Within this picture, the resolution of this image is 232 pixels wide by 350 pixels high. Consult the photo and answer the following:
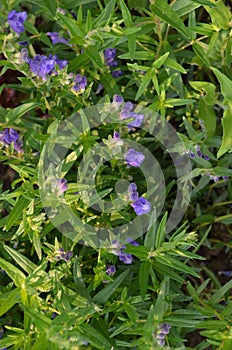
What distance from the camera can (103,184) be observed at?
2.58 meters

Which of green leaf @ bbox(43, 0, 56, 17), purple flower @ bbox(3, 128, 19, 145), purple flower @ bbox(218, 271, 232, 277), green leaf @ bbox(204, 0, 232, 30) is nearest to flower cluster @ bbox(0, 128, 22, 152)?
purple flower @ bbox(3, 128, 19, 145)

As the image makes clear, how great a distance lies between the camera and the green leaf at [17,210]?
228 cm

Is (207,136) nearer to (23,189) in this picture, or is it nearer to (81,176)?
(81,176)

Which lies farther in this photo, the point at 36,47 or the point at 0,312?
the point at 36,47

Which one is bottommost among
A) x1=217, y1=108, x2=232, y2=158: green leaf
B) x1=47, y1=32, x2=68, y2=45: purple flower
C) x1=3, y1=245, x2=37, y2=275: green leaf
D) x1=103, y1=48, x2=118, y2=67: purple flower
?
x1=3, y1=245, x2=37, y2=275: green leaf

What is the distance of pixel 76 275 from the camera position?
238 cm

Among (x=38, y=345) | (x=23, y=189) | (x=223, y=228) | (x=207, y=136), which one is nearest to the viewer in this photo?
(x=38, y=345)

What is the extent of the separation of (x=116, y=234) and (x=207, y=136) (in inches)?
26.9

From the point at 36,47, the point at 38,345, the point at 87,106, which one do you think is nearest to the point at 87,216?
the point at 87,106

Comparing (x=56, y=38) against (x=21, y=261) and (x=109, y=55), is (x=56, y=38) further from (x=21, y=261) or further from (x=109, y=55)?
(x=21, y=261)

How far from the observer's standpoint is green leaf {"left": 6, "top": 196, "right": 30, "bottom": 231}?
7.47 feet

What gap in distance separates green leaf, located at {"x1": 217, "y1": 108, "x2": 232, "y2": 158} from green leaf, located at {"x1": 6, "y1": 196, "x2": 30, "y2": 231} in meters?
0.83

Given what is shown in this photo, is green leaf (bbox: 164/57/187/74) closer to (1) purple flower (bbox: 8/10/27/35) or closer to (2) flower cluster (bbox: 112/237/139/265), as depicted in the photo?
(1) purple flower (bbox: 8/10/27/35)

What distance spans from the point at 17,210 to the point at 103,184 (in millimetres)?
471
